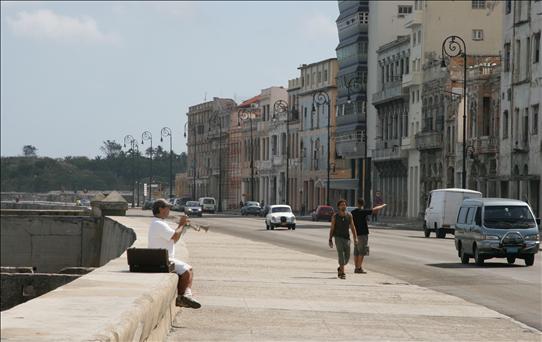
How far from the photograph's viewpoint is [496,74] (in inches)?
3661

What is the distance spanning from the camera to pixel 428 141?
106m

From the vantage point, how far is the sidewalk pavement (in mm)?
18359

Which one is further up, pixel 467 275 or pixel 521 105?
pixel 521 105

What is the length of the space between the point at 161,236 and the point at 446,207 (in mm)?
47783

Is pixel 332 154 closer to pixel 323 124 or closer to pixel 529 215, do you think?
pixel 323 124

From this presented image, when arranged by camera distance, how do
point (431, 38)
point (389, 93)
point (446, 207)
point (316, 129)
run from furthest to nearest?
point (316, 129)
point (389, 93)
point (431, 38)
point (446, 207)

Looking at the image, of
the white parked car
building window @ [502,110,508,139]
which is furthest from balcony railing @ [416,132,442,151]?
the white parked car

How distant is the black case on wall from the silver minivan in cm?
2114

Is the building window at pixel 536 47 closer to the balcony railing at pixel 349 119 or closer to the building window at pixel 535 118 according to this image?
the building window at pixel 535 118

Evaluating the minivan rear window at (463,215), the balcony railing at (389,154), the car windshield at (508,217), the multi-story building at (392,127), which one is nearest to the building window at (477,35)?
the multi-story building at (392,127)

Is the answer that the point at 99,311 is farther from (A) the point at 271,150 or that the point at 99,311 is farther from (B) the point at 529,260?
(A) the point at 271,150

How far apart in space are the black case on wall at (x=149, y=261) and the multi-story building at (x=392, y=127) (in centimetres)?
9531

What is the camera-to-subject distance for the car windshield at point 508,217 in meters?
38.6

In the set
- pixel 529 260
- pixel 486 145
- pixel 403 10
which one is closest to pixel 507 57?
pixel 486 145
